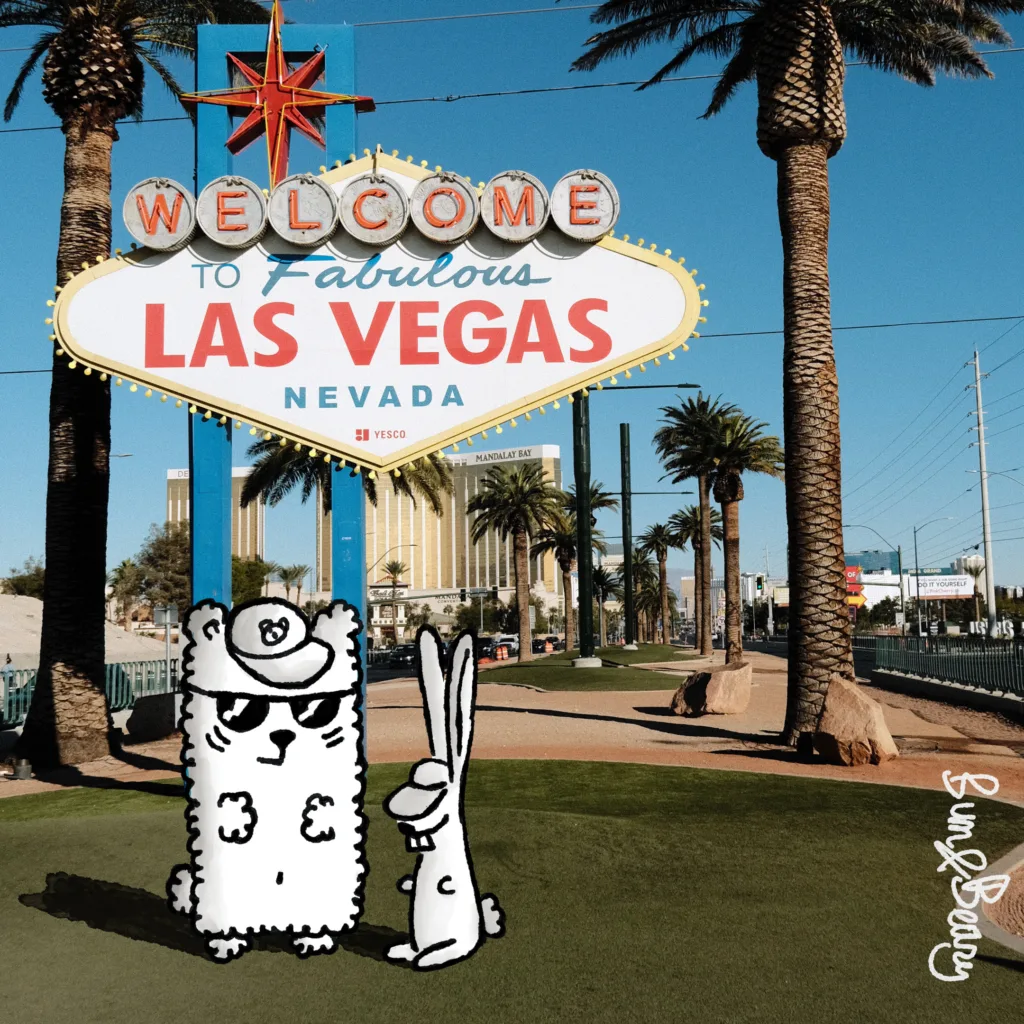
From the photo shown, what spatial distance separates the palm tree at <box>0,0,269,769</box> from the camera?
16234mm

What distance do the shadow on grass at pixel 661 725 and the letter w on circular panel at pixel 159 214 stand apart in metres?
12.3

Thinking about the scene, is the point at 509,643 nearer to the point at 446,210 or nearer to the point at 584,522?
the point at 584,522

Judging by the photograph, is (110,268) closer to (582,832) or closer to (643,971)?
(582,832)

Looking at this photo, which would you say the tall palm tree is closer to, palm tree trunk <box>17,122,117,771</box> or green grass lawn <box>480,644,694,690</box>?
green grass lawn <box>480,644,694,690</box>

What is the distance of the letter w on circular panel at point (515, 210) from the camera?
9641 mm

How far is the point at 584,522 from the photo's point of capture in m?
36.0

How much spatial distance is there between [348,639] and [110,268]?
17.4ft

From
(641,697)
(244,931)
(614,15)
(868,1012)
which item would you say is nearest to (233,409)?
(244,931)

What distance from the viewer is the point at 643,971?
20.3 ft

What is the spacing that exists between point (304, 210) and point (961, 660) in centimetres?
2319

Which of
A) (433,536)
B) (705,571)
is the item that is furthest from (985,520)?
(433,536)

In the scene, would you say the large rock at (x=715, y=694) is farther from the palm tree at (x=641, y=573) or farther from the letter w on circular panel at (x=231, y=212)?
the palm tree at (x=641, y=573)

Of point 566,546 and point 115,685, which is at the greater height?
point 566,546

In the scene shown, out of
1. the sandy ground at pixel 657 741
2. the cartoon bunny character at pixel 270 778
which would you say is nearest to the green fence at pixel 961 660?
the sandy ground at pixel 657 741
